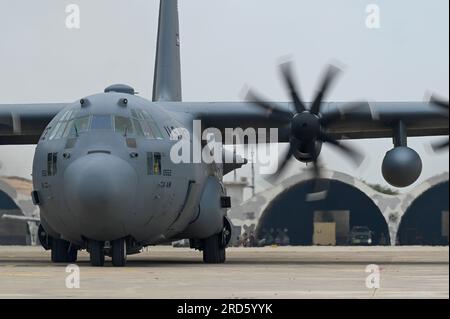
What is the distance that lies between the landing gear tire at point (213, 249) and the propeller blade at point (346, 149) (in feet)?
13.2

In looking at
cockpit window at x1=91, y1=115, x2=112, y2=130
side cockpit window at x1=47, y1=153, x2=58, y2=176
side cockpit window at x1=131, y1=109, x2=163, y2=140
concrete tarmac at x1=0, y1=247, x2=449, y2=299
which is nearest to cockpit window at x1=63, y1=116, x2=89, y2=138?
cockpit window at x1=91, y1=115, x2=112, y2=130

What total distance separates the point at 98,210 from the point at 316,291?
7.68 m

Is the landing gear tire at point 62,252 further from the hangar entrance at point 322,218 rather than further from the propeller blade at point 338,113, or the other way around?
the hangar entrance at point 322,218

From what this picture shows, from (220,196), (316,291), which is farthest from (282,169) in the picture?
(316,291)

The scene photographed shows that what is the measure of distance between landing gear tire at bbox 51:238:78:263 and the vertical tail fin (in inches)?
221

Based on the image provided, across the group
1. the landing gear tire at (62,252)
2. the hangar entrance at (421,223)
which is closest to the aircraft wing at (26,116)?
the landing gear tire at (62,252)

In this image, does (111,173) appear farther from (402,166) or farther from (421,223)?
(421,223)

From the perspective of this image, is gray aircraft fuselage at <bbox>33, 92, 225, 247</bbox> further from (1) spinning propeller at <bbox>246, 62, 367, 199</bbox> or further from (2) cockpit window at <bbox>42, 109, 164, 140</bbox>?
(1) spinning propeller at <bbox>246, 62, 367, 199</bbox>

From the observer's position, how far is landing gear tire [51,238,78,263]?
82.9 ft

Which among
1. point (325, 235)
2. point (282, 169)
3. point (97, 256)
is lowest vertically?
point (325, 235)

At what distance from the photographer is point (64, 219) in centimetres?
2127

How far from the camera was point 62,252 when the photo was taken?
25.3 meters
